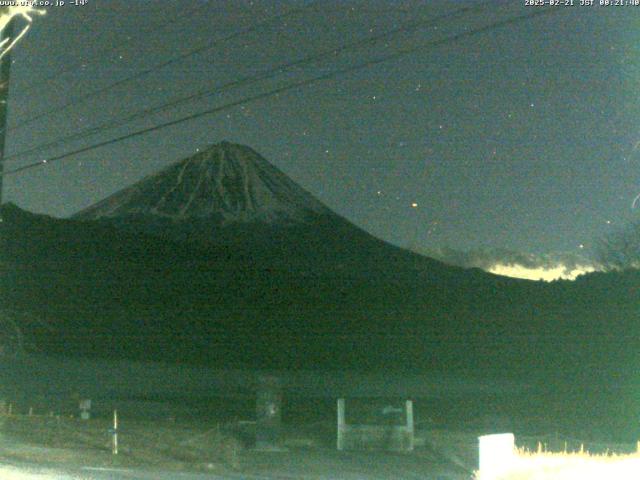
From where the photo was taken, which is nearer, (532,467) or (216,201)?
(532,467)

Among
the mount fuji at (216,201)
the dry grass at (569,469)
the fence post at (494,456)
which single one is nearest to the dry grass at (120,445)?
the fence post at (494,456)

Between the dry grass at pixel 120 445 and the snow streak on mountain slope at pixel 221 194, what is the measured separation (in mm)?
119581

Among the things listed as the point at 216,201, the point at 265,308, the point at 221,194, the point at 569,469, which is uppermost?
the point at 221,194

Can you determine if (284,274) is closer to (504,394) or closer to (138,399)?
(504,394)

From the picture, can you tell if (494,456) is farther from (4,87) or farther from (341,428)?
(4,87)

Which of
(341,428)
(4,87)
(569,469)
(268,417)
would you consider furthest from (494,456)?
(4,87)

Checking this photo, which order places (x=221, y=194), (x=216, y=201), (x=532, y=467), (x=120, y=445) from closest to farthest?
(x=532, y=467)
(x=120, y=445)
(x=216, y=201)
(x=221, y=194)

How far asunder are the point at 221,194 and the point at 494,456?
14575 cm

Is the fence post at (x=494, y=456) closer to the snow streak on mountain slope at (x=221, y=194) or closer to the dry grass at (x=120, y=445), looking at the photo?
the dry grass at (x=120, y=445)

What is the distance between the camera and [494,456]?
1139cm

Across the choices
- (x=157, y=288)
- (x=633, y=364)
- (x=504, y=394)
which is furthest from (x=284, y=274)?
(x=504, y=394)

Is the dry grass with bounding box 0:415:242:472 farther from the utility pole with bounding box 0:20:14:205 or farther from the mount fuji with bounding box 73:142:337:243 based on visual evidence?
the mount fuji with bounding box 73:142:337:243

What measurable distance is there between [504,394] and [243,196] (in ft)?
414

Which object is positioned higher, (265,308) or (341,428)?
(265,308)
